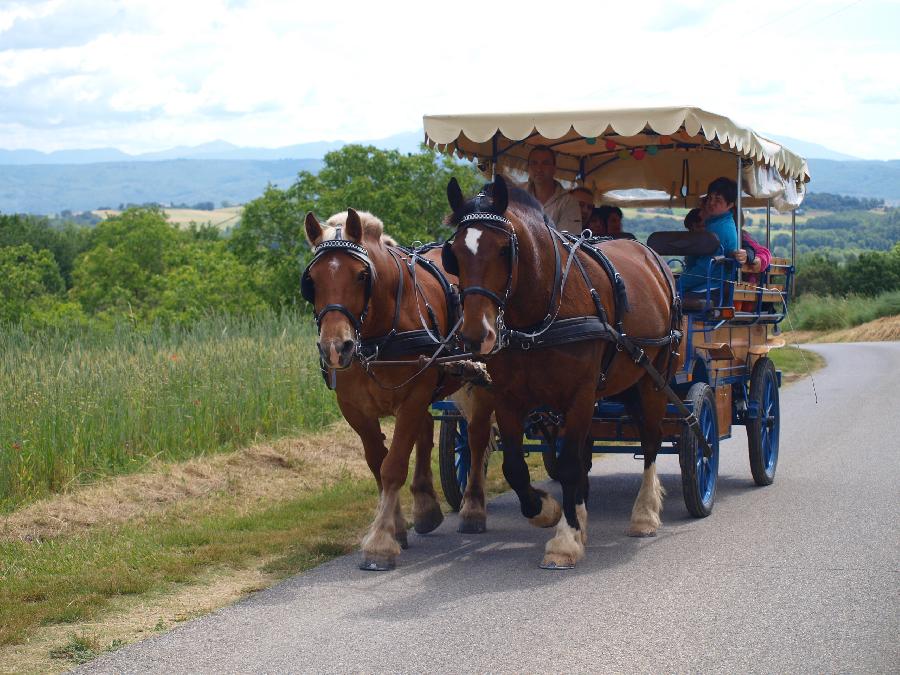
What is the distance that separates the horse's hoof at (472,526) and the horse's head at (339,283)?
1.80m

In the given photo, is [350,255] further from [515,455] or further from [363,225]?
[515,455]

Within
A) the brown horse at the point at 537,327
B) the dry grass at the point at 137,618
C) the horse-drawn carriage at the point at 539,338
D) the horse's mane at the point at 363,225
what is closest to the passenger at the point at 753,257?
the horse-drawn carriage at the point at 539,338

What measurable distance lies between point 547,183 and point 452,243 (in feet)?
10.0

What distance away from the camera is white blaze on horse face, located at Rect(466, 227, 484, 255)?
19.6 ft

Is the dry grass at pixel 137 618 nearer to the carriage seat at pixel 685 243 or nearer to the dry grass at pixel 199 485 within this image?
the dry grass at pixel 199 485

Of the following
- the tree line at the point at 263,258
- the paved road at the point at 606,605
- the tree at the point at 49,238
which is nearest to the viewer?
the paved road at the point at 606,605

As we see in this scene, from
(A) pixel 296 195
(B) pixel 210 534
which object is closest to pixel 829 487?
(B) pixel 210 534

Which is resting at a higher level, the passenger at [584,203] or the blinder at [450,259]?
the passenger at [584,203]

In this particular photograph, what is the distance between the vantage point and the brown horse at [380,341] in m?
6.13

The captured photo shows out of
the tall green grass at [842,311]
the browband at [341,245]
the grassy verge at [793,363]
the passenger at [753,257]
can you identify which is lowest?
the tall green grass at [842,311]

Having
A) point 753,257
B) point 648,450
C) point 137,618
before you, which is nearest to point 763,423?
point 753,257

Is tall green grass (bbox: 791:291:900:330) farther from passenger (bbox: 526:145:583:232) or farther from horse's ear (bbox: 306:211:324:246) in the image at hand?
horse's ear (bbox: 306:211:324:246)

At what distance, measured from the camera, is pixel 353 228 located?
20.8ft

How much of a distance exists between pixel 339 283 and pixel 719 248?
3705 millimetres
